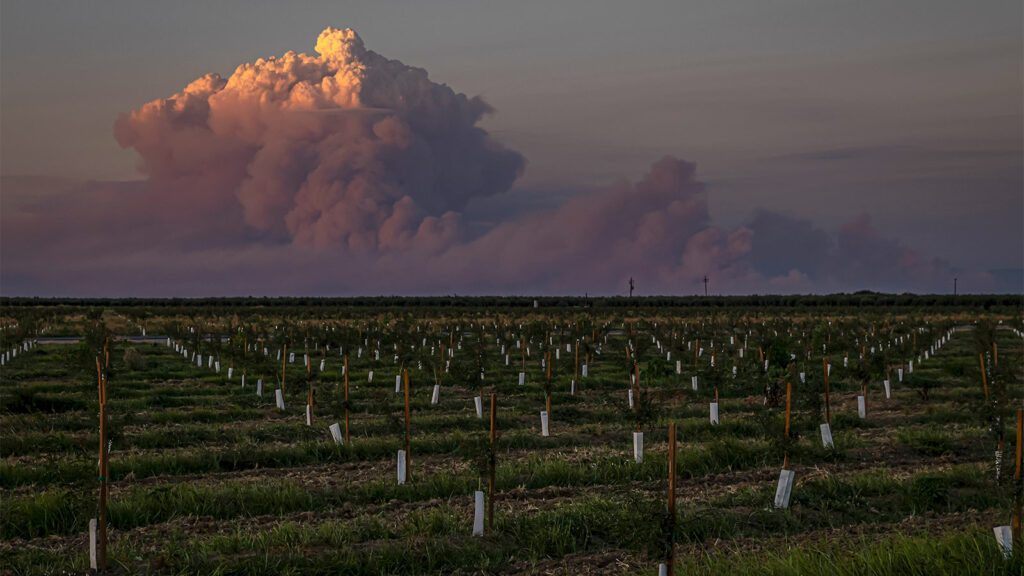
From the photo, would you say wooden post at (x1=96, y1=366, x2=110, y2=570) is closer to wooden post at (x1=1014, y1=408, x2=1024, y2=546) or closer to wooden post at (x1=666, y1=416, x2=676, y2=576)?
wooden post at (x1=666, y1=416, x2=676, y2=576)

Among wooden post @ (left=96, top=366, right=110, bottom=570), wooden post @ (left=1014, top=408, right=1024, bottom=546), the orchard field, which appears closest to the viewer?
wooden post @ (left=1014, top=408, right=1024, bottom=546)

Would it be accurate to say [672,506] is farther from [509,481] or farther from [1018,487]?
[509,481]

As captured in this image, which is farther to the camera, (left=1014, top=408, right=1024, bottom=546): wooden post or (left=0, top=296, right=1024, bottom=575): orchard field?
(left=0, top=296, right=1024, bottom=575): orchard field

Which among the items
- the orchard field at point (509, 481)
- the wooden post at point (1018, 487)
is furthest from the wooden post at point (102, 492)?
the wooden post at point (1018, 487)

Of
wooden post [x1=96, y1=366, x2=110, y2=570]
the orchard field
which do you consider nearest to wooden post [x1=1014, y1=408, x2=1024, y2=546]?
the orchard field

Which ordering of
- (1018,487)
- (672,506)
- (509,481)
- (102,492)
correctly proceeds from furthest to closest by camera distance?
(509,481)
(102,492)
(1018,487)
(672,506)

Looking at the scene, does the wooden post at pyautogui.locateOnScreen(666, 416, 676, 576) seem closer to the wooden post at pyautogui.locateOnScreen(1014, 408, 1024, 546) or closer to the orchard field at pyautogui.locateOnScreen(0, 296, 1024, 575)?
the orchard field at pyautogui.locateOnScreen(0, 296, 1024, 575)

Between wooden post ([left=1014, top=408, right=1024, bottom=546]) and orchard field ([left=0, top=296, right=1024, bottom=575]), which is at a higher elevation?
wooden post ([left=1014, top=408, right=1024, bottom=546])

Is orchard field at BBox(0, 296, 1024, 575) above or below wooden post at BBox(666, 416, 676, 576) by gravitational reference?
below

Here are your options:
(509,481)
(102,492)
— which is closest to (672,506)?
(509,481)

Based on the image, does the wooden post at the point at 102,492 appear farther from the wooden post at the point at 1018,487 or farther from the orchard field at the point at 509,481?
the wooden post at the point at 1018,487

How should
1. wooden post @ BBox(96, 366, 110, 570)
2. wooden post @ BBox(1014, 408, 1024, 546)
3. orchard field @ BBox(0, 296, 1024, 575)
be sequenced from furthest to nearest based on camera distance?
orchard field @ BBox(0, 296, 1024, 575) < wooden post @ BBox(96, 366, 110, 570) < wooden post @ BBox(1014, 408, 1024, 546)

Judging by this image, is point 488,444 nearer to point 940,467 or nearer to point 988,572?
point 988,572

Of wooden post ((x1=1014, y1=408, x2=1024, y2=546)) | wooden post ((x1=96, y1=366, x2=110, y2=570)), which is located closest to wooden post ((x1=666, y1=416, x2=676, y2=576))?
wooden post ((x1=1014, y1=408, x2=1024, y2=546))
